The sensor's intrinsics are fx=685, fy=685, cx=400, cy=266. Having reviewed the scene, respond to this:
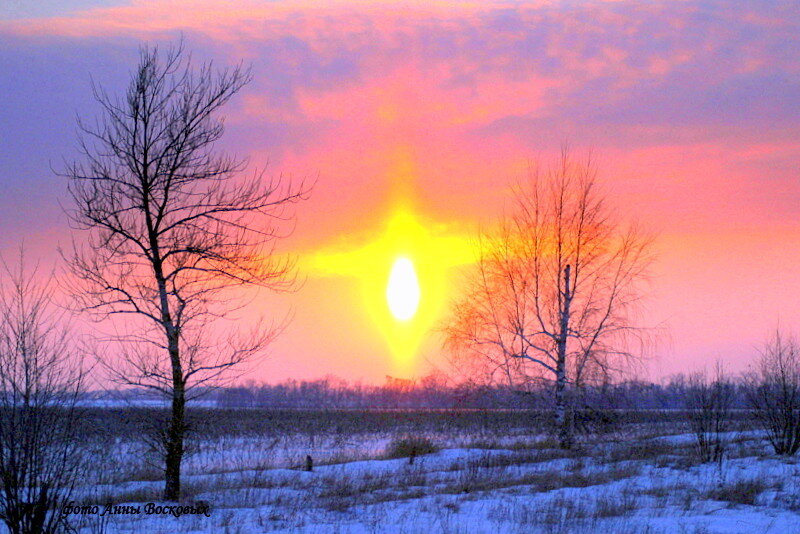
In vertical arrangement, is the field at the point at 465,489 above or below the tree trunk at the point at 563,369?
below

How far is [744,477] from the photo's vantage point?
14391 millimetres

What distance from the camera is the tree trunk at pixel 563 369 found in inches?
868

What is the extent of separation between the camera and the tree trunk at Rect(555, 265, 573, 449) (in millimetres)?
22047

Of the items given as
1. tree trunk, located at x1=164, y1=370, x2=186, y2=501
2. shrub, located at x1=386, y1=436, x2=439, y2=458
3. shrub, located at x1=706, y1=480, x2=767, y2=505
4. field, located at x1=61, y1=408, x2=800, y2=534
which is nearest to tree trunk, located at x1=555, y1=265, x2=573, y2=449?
field, located at x1=61, y1=408, x2=800, y2=534

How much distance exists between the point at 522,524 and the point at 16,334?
829 cm

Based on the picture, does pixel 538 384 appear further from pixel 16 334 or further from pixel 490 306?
pixel 16 334

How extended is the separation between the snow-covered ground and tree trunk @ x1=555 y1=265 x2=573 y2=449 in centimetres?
99

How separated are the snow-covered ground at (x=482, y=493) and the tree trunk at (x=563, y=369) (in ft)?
3.25

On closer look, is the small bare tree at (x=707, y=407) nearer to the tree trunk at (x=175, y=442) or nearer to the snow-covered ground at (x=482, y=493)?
the snow-covered ground at (x=482, y=493)

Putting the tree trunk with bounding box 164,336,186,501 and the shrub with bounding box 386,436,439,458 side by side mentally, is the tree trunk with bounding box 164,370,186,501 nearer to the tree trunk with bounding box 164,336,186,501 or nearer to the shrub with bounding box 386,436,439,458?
the tree trunk with bounding box 164,336,186,501

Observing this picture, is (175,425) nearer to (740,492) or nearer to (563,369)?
(740,492)

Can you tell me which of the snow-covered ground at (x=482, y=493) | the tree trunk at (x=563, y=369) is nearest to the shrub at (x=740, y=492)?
the snow-covered ground at (x=482, y=493)

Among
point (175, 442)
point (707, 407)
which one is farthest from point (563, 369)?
point (175, 442)

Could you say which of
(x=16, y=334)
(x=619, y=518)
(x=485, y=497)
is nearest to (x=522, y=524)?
(x=619, y=518)
